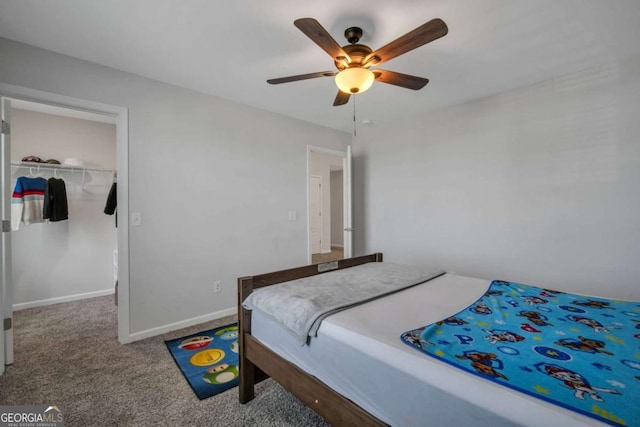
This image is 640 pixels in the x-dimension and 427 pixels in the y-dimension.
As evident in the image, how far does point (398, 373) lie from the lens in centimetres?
98

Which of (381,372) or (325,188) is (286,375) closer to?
(381,372)

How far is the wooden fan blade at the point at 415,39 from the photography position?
137 centimetres

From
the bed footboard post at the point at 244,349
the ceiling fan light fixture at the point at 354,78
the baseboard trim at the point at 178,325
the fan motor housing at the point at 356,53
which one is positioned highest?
the fan motor housing at the point at 356,53

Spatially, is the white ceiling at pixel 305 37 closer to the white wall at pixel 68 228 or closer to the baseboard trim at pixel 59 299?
the white wall at pixel 68 228

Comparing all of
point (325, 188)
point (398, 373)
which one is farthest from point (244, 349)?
point (325, 188)

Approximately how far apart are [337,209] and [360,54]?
21.1ft

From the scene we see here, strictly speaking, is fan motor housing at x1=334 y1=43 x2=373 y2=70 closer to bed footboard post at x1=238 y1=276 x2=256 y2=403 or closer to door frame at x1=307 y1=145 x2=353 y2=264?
bed footboard post at x1=238 y1=276 x2=256 y2=403

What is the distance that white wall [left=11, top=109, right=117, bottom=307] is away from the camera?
3.32 metres

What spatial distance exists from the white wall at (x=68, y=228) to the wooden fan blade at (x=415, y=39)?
3960 mm

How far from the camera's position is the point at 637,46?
2.08m

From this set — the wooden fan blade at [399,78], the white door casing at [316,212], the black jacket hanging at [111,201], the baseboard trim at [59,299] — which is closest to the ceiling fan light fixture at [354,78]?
the wooden fan blade at [399,78]

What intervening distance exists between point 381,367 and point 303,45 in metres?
2.09

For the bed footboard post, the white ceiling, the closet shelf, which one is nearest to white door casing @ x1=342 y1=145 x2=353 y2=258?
the white ceiling

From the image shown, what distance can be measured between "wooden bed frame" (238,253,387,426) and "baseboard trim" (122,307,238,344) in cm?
138
